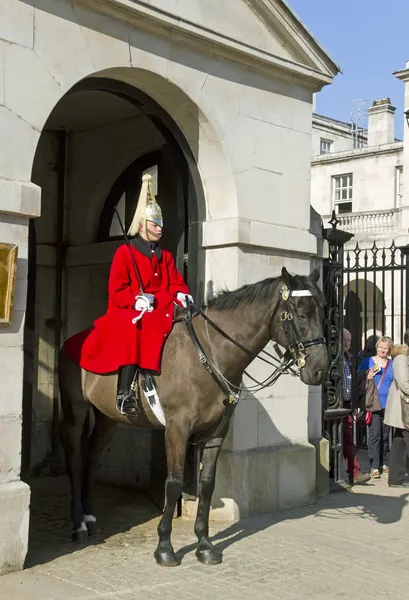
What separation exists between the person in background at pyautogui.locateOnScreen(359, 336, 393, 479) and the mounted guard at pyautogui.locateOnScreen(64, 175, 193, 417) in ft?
15.0

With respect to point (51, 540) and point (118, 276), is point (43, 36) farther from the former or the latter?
point (51, 540)

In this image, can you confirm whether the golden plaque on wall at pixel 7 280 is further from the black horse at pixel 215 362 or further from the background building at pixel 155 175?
the black horse at pixel 215 362

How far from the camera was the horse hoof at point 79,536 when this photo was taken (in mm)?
6531

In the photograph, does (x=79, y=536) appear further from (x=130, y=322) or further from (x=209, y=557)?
(x=130, y=322)

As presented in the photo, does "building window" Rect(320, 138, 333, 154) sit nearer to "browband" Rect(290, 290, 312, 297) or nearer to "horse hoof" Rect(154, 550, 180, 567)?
"browband" Rect(290, 290, 312, 297)

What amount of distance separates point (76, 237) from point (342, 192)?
73.6 ft

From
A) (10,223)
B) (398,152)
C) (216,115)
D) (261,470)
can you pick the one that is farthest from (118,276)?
(398,152)

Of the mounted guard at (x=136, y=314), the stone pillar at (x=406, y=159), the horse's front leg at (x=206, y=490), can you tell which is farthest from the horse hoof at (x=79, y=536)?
the stone pillar at (x=406, y=159)

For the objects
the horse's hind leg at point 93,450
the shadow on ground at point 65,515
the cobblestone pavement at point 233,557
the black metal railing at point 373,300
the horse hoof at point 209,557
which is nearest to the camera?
the cobblestone pavement at point 233,557

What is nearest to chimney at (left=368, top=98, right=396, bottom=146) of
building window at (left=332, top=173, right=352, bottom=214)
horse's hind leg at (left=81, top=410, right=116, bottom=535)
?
building window at (left=332, top=173, right=352, bottom=214)

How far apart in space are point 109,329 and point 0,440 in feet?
4.00

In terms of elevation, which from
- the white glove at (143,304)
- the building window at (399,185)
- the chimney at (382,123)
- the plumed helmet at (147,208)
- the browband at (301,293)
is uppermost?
the chimney at (382,123)

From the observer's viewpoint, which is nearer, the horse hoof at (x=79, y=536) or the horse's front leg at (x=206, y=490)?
the horse's front leg at (x=206, y=490)

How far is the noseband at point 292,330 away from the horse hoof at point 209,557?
1.58 metres
